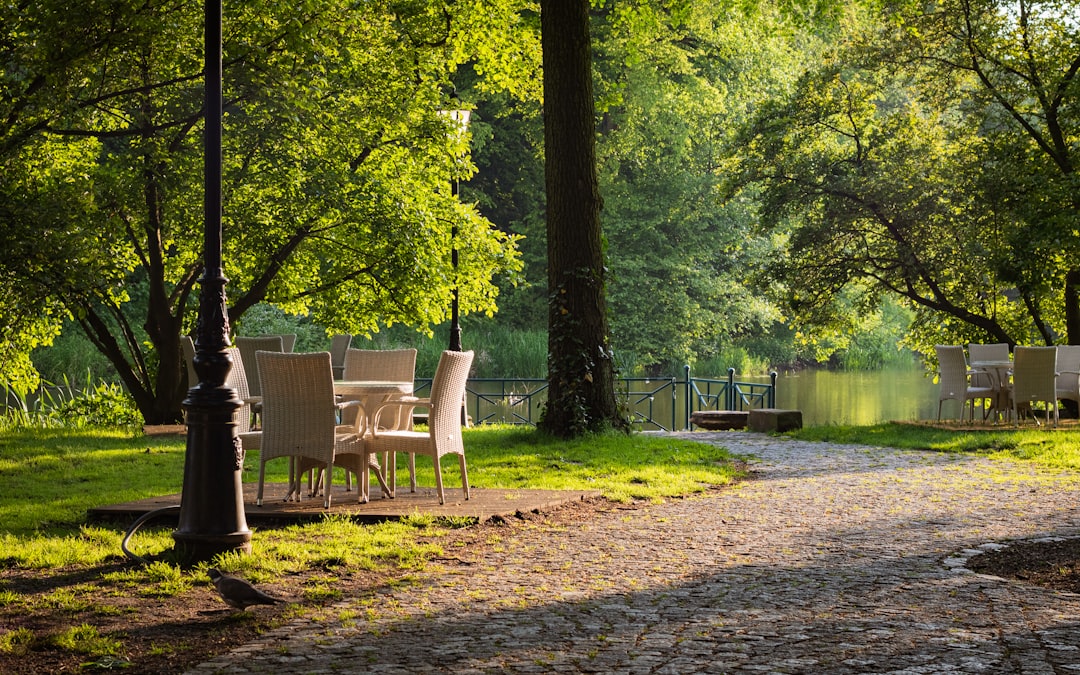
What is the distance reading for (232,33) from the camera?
44.4 feet

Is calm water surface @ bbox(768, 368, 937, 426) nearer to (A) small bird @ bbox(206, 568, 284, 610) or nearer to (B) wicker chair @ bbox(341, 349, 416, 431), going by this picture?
(B) wicker chair @ bbox(341, 349, 416, 431)

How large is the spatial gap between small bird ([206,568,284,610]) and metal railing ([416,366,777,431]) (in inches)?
573

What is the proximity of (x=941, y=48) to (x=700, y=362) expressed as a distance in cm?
1914

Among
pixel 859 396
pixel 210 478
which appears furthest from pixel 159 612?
pixel 859 396

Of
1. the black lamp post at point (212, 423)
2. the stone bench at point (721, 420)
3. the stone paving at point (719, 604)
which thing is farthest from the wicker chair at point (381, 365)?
the stone bench at point (721, 420)

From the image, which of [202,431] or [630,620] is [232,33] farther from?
[630,620]

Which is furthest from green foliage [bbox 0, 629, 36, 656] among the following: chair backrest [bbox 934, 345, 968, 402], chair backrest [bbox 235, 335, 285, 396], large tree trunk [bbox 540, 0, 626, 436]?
chair backrest [bbox 934, 345, 968, 402]

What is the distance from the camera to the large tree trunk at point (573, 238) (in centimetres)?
1269

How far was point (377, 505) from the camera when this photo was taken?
25.8 feet

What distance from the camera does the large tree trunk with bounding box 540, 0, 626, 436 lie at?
12.7m

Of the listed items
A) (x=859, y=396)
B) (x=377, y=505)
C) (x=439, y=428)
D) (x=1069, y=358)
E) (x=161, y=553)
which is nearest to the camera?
(x=161, y=553)

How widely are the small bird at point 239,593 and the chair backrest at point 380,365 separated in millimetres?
4793

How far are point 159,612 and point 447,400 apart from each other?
122 inches

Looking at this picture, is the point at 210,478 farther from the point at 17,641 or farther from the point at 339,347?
the point at 339,347
